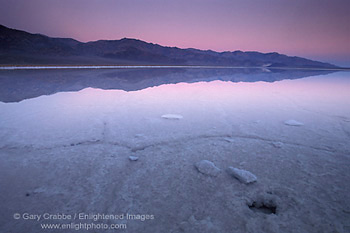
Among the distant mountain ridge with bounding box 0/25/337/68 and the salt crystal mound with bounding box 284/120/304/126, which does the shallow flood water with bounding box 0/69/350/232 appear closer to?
the salt crystal mound with bounding box 284/120/304/126

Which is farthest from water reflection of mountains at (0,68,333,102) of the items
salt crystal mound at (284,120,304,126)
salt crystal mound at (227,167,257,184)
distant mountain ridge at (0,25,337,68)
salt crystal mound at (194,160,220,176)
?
distant mountain ridge at (0,25,337,68)

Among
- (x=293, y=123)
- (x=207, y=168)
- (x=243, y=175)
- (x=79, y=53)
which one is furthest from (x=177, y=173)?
(x=79, y=53)

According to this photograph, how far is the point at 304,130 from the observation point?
3086 mm

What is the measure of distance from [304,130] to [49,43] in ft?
352

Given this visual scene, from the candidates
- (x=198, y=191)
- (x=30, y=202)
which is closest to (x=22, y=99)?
(x=30, y=202)

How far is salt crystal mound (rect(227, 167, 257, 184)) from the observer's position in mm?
1661

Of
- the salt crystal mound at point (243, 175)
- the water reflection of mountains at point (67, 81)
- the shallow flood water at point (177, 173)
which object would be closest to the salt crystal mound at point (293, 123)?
the shallow flood water at point (177, 173)

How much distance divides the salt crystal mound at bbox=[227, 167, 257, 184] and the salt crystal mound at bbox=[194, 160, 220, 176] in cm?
14

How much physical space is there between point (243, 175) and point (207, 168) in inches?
13.6

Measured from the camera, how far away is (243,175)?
67.2 inches

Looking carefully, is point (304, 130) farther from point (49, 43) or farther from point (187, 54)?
point (187, 54)

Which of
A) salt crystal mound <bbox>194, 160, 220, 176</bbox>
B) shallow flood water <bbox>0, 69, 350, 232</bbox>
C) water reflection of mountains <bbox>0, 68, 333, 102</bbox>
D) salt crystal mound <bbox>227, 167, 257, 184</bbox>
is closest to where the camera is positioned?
shallow flood water <bbox>0, 69, 350, 232</bbox>

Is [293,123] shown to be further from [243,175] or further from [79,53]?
[79,53]

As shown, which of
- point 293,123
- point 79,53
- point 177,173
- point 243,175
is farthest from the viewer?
point 79,53
